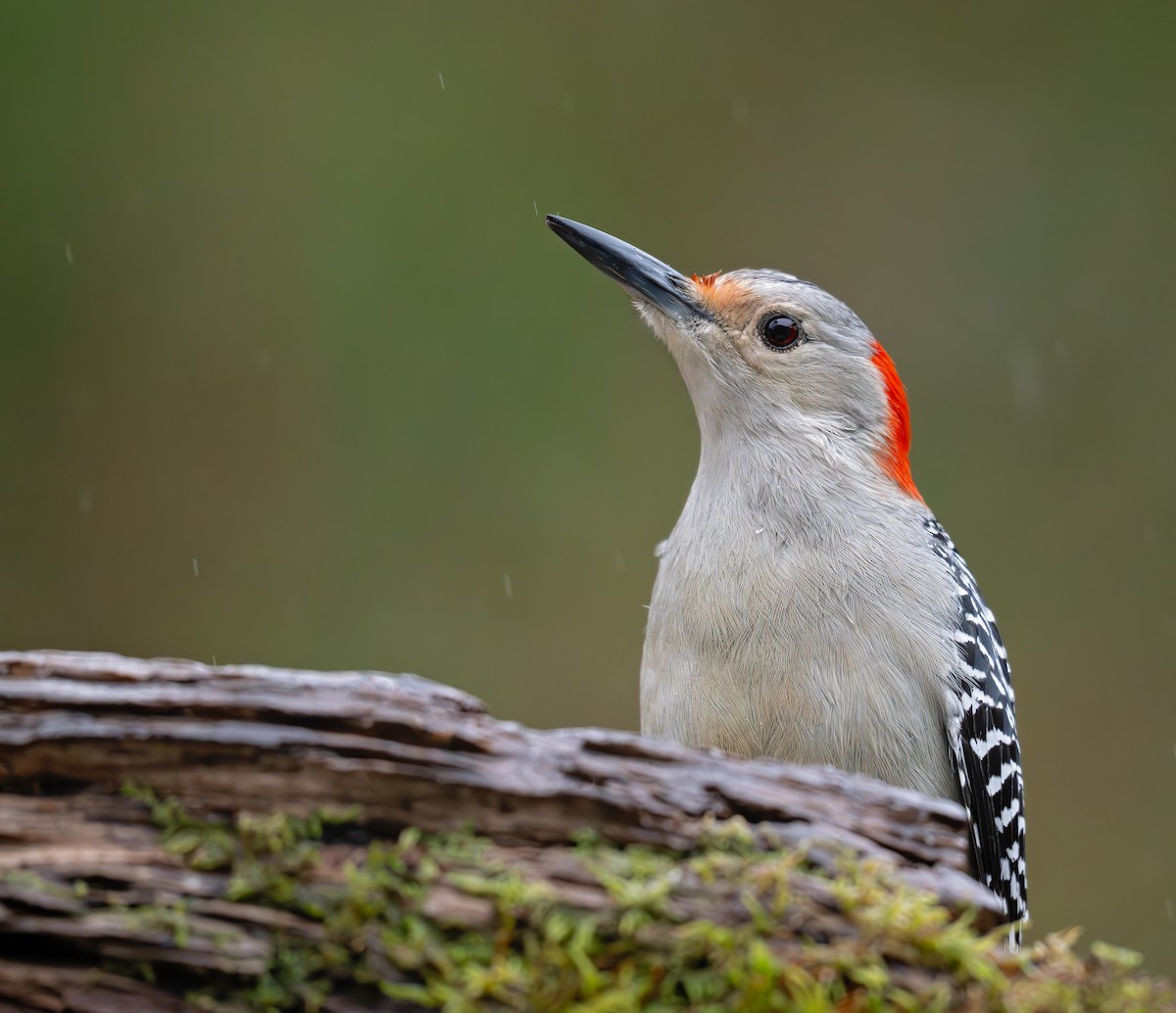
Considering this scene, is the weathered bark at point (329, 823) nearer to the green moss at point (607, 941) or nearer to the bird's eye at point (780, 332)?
the green moss at point (607, 941)

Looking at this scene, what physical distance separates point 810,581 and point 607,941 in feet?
5.62

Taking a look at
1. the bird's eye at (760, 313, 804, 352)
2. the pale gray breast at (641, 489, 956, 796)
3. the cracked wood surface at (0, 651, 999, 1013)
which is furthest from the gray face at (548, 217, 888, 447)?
the cracked wood surface at (0, 651, 999, 1013)

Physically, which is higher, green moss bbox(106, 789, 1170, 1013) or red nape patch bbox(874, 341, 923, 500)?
red nape patch bbox(874, 341, 923, 500)

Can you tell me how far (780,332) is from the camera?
157 inches

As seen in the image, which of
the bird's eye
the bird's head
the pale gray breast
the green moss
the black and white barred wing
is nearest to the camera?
the green moss

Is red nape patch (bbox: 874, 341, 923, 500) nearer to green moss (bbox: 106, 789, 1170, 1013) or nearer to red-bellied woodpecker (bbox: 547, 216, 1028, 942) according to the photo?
red-bellied woodpecker (bbox: 547, 216, 1028, 942)

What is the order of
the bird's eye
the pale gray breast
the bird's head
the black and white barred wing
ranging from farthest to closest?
the bird's eye → the bird's head → the black and white barred wing → the pale gray breast

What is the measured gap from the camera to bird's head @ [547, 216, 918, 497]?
3836mm

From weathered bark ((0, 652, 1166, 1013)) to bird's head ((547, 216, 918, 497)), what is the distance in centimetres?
195

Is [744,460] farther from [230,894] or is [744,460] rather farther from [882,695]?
[230,894]

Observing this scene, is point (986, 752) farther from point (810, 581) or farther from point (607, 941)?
point (607, 941)

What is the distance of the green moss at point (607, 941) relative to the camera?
66.1 inches

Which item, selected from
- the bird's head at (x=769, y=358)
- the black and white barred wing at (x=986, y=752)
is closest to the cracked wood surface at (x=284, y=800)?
Answer: the black and white barred wing at (x=986, y=752)

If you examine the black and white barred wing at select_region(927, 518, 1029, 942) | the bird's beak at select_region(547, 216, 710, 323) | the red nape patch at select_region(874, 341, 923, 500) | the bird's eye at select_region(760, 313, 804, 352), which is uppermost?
the bird's beak at select_region(547, 216, 710, 323)
